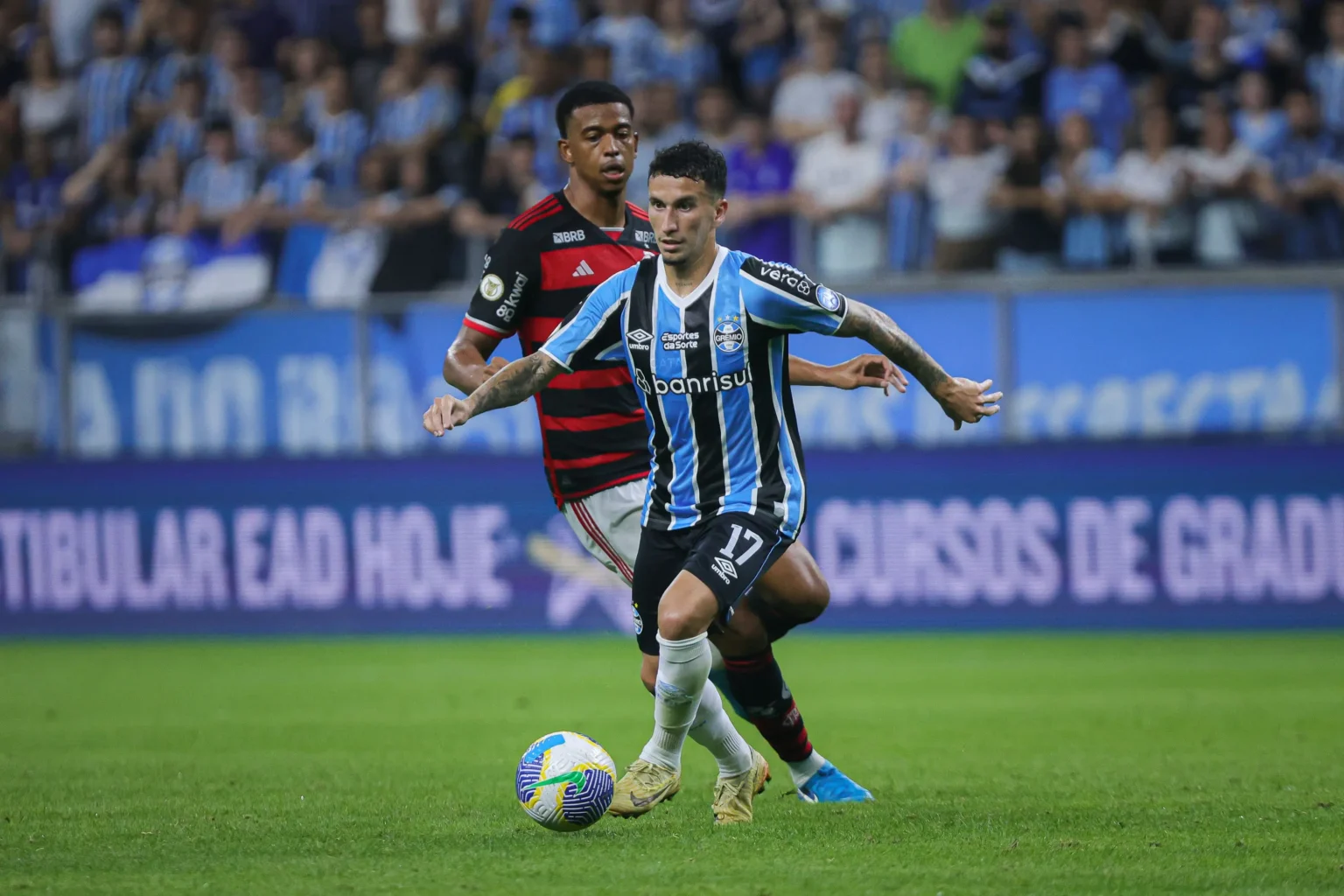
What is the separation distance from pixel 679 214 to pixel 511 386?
82cm

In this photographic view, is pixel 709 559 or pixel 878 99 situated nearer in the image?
pixel 709 559

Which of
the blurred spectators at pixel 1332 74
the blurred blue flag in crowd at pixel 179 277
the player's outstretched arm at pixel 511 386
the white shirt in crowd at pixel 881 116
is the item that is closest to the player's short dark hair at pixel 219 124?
the blurred blue flag in crowd at pixel 179 277

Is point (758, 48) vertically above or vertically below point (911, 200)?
above

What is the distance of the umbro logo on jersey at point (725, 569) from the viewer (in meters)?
6.28

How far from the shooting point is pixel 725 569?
629cm

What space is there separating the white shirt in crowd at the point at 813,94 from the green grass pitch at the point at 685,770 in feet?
15.1

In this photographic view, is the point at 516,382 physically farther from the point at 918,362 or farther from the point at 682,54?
the point at 682,54

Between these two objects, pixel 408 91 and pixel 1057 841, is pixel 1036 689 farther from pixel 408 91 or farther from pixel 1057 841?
pixel 408 91

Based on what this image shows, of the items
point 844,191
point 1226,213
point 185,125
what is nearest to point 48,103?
point 185,125

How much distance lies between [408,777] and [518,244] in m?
2.26

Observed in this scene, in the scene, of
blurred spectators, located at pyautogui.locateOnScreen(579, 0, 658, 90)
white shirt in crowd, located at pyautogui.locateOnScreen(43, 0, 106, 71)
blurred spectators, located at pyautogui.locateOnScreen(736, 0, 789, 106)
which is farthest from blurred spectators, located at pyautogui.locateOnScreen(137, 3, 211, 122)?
blurred spectators, located at pyautogui.locateOnScreen(736, 0, 789, 106)

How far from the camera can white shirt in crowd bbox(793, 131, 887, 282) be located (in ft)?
47.3

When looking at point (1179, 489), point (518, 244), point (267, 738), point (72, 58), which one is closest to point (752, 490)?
point (518, 244)

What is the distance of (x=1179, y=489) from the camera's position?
13.3 meters
